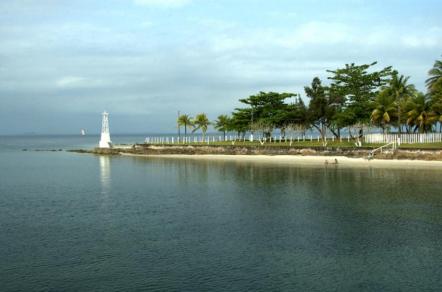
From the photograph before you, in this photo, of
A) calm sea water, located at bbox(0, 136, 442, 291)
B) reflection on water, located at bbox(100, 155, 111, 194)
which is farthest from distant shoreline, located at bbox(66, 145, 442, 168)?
reflection on water, located at bbox(100, 155, 111, 194)

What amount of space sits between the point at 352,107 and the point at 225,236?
6040 cm

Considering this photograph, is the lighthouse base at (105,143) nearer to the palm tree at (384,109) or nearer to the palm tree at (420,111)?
the palm tree at (384,109)

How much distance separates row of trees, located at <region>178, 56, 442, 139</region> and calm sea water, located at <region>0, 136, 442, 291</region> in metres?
28.2

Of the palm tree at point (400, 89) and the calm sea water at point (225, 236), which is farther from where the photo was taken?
the palm tree at point (400, 89)

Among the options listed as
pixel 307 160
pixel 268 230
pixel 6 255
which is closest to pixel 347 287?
pixel 268 230

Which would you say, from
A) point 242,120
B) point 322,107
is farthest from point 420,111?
point 242,120

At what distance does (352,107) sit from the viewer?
260 ft

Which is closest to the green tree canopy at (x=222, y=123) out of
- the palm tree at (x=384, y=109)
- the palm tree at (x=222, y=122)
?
the palm tree at (x=222, y=122)

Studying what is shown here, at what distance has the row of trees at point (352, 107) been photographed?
6869 cm

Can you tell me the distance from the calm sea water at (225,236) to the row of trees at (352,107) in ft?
92.6

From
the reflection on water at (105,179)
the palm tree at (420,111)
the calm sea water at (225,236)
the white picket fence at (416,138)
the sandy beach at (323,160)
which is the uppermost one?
the palm tree at (420,111)

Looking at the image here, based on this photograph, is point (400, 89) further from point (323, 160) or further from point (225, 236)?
point (225, 236)

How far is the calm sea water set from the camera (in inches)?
695

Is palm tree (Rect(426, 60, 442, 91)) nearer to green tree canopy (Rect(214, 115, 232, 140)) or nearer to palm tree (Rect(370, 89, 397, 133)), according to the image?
palm tree (Rect(370, 89, 397, 133))
